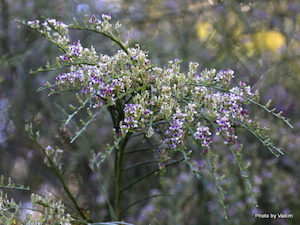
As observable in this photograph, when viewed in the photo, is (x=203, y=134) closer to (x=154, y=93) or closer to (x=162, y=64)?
(x=154, y=93)

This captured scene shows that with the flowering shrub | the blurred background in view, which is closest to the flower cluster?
the flowering shrub

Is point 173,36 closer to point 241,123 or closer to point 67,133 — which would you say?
point 67,133

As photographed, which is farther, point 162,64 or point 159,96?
point 162,64

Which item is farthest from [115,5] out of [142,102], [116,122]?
[142,102]

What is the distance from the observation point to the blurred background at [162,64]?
239 cm

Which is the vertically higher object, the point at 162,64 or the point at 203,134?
the point at 162,64

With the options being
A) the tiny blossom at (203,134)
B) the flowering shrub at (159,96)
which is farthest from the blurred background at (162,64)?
the tiny blossom at (203,134)

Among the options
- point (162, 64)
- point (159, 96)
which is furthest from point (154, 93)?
point (162, 64)

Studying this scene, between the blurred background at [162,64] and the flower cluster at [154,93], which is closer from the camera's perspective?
the flower cluster at [154,93]

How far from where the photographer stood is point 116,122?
1106 millimetres

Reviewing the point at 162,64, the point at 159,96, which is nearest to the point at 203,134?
the point at 159,96

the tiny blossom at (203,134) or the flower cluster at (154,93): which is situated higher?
the flower cluster at (154,93)

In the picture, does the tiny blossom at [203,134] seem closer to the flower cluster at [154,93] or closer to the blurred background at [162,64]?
the flower cluster at [154,93]

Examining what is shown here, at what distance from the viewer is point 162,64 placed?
8.39 feet
